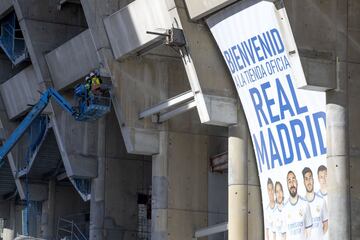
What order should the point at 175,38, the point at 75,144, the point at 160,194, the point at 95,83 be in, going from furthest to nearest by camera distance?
the point at 75,144 < the point at 95,83 < the point at 160,194 < the point at 175,38

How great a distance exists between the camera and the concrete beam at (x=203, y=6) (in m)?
33.7

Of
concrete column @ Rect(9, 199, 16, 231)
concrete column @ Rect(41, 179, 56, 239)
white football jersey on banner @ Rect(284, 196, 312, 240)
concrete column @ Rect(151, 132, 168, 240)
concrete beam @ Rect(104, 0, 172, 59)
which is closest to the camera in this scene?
white football jersey on banner @ Rect(284, 196, 312, 240)

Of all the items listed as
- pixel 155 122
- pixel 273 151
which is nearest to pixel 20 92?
pixel 155 122

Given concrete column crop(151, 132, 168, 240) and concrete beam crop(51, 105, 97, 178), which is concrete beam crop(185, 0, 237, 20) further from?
concrete beam crop(51, 105, 97, 178)

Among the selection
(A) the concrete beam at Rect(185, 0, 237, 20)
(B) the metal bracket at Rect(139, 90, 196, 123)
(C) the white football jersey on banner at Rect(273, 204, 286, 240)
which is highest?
(A) the concrete beam at Rect(185, 0, 237, 20)

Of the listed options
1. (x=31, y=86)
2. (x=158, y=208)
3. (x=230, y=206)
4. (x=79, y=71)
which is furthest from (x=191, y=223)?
(x=31, y=86)

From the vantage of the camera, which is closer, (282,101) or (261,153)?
(282,101)

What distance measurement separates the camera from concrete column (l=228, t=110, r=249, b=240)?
114 ft

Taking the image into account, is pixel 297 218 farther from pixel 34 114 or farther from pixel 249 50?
pixel 34 114

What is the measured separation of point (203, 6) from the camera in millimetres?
34562

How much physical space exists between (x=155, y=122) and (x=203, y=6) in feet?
23.6

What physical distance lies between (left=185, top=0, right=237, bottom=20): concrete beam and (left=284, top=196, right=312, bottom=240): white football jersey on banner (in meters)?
6.26

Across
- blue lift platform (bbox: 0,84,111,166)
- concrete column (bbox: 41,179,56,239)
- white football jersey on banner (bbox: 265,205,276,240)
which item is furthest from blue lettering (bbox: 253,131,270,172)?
concrete column (bbox: 41,179,56,239)

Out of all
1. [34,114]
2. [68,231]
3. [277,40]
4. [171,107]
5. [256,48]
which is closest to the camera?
[277,40]
